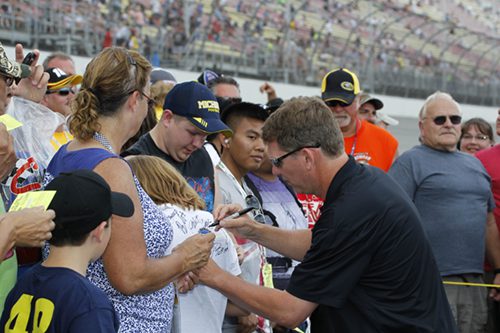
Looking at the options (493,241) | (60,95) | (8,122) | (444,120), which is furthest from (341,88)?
(8,122)

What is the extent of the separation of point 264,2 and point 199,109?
1261cm

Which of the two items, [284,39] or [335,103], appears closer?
[335,103]

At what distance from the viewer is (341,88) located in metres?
5.30

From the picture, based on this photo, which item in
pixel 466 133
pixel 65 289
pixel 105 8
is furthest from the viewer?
pixel 105 8

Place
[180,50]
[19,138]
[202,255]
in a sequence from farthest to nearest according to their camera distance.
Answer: [180,50] → [19,138] → [202,255]

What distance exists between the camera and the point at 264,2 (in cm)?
1582

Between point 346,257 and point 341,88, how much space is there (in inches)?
109

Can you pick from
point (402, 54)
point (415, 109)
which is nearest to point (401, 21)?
point (402, 54)

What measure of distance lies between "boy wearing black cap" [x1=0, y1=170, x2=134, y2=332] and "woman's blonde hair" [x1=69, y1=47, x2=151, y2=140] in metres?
0.35

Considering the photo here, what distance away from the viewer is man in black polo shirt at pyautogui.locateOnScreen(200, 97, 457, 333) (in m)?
2.67

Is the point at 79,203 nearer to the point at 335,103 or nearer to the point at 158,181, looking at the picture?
the point at 158,181

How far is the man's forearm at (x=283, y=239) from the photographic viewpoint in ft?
10.4

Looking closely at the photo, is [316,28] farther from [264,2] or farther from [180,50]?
[180,50]

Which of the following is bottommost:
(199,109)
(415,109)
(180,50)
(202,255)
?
(415,109)
